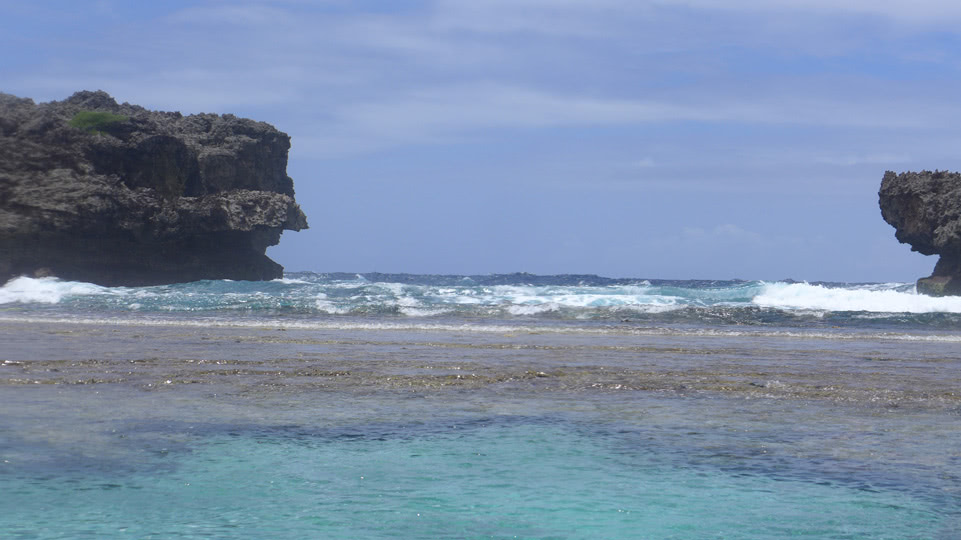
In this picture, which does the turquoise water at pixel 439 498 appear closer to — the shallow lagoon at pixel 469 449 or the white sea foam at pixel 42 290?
the shallow lagoon at pixel 469 449

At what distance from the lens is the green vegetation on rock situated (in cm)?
4522

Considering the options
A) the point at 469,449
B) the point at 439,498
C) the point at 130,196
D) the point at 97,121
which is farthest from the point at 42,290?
the point at 439,498

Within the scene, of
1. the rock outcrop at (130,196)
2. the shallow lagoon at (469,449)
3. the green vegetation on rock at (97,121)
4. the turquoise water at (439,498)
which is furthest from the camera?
the green vegetation on rock at (97,121)

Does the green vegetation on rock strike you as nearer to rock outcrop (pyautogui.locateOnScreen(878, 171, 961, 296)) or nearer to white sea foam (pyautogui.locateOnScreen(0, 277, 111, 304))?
white sea foam (pyautogui.locateOnScreen(0, 277, 111, 304))

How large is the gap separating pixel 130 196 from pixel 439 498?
1676 inches

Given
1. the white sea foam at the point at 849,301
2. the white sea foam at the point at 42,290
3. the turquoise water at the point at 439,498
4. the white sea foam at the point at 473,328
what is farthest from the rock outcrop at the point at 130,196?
the turquoise water at the point at 439,498

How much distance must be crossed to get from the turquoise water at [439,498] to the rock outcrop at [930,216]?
1546 inches

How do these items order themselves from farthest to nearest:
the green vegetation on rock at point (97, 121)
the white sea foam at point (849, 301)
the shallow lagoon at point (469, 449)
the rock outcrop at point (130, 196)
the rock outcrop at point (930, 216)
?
the green vegetation on rock at point (97, 121), the rock outcrop at point (130, 196), the rock outcrop at point (930, 216), the white sea foam at point (849, 301), the shallow lagoon at point (469, 449)

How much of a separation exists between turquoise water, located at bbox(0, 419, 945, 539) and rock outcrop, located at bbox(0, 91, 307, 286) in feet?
129

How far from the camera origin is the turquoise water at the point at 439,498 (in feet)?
13.5

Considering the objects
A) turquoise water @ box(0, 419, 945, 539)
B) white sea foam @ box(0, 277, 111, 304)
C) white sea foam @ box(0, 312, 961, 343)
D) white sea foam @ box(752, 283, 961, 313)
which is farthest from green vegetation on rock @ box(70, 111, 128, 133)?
turquoise water @ box(0, 419, 945, 539)

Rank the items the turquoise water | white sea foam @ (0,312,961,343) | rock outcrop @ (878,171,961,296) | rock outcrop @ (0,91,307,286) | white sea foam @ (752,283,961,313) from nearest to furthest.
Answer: the turquoise water, white sea foam @ (0,312,961,343), white sea foam @ (752,283,961,313), rock outcrop @ (878,171,961,296), rock outcrop @ (0,91,307,286)

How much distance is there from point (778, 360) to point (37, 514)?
1078cm

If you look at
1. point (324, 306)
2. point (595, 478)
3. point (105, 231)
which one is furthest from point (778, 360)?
point (105, 231)
